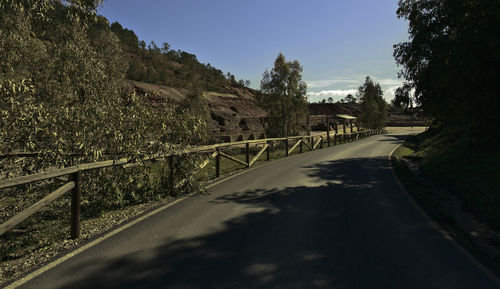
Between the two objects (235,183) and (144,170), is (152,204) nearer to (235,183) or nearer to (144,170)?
(144,170)

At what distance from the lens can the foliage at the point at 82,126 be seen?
5.02 m

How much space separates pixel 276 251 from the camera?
3924mm

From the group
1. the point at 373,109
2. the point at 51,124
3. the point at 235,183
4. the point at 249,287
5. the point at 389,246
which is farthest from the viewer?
the point at 373,109

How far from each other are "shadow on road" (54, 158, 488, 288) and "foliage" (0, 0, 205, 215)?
2.64 meters

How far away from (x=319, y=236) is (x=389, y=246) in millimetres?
1024

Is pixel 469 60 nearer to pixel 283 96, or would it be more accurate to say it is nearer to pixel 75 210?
pixel 75 210

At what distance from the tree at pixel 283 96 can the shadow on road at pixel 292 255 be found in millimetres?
27156

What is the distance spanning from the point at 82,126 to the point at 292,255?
4.91 meters

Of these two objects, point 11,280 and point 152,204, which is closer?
point 11,280

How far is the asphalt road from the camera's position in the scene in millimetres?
3186

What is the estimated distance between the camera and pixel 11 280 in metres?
3.24

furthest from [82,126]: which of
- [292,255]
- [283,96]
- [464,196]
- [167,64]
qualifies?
[167,64]

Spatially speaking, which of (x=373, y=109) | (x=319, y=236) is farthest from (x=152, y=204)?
(x=373, y=109)

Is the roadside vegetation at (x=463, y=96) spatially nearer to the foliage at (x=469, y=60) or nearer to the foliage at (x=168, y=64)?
the foliage at (x=469, y=60)
